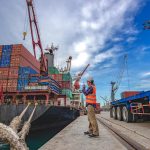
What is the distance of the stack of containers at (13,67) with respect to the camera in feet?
97.3

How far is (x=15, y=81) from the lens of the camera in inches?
1163

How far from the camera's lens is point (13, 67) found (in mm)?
31172

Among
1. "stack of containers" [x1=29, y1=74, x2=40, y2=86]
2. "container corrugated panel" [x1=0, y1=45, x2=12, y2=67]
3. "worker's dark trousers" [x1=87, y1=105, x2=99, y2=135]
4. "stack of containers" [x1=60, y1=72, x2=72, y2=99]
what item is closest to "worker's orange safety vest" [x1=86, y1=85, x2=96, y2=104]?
"worker's dark trousers" [x1=87, y1=105, x2=99, y2=135]

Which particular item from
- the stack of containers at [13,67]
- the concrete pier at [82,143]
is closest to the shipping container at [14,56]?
the stack of containers at [13,67]

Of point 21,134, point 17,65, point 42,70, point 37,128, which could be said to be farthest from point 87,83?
point 42,70

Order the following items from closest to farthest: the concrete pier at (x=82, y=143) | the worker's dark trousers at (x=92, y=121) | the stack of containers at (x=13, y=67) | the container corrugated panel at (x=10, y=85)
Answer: the concrete pier at (x=82, y=143)
the worker's dark trousers at (x=92, y=121)
the container corrugated panel at (x=10, y=85)
the stack of containers at (x=13, y=67)

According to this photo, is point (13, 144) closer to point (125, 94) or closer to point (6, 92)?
point (6, 92)

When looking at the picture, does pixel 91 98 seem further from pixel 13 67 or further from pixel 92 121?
pixel 13 67

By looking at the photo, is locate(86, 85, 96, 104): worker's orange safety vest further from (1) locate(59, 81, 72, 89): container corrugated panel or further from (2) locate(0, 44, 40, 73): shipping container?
(1) locate(59, 81, 72, 89): container corrugated panel

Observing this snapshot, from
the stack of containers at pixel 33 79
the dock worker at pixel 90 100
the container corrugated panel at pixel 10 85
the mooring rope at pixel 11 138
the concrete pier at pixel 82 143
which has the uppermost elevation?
the stack of containers at pixel 33 79

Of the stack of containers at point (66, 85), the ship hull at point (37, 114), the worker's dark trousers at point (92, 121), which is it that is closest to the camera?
the worker's dark trousers at point (92, 121)

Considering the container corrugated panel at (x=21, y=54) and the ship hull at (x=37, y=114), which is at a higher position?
the container corrugated panel at (x=21, y=54)

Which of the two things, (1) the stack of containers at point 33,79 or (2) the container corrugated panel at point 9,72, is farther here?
(1) the stack of containers at point 33,79

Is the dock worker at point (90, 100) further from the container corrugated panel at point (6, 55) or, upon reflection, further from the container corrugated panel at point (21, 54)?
the container corrugated panel at point (6, 55)
